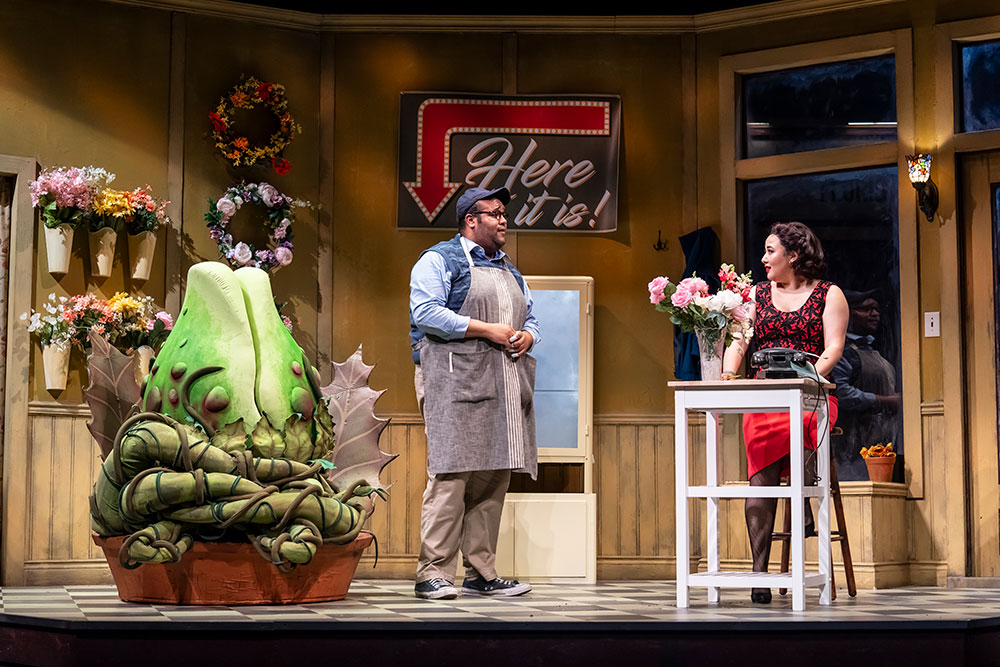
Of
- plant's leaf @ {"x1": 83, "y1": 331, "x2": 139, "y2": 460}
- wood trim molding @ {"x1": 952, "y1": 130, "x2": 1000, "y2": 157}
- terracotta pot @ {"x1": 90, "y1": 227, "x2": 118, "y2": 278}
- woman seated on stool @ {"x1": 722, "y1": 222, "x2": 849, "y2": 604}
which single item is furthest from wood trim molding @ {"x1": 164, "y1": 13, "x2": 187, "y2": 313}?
wood trim molding @ {"x1": 952, "y1": 130, "x2": 1000, "y2": 157}

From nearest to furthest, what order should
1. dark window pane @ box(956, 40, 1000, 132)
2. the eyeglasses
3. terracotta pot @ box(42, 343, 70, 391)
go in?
the eyeglasses → terracotta pot @ box(42, 343, 70, 391) → dark window pane @ box(956, 40, 1000, 132)

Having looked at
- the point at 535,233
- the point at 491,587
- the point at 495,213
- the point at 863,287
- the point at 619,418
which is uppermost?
the point at 535,233

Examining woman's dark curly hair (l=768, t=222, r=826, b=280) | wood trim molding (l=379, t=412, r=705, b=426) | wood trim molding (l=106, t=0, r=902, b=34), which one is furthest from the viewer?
wood trim molding (l=106, t=0, r=902, b=34)

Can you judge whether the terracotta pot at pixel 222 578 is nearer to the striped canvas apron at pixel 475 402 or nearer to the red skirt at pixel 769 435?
the striped canvas apron at pixel 475 402

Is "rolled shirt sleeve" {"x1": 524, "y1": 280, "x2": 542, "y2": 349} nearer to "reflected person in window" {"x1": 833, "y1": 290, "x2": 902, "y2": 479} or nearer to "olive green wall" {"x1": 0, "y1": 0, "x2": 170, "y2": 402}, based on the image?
"reflected person in window" {"x1": 833, "y1": 290, "x2": 902, "y2": 479}

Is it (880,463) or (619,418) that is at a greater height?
(619,418)

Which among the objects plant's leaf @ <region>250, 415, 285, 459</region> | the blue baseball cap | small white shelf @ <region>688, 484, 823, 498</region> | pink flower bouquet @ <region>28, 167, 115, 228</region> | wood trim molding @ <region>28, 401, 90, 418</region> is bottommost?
small white shelf @ <region>688, 484, 823, 498</region>

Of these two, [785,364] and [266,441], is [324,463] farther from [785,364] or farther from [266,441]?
[785,364]

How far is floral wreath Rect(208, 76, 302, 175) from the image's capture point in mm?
6770

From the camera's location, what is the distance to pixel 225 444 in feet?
13.9

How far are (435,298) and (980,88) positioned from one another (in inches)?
132

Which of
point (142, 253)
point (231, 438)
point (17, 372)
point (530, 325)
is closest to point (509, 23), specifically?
point (142, 253)

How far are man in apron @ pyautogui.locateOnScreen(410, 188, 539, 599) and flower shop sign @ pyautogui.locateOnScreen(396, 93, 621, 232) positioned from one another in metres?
2.01

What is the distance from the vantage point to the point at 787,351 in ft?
14.6
